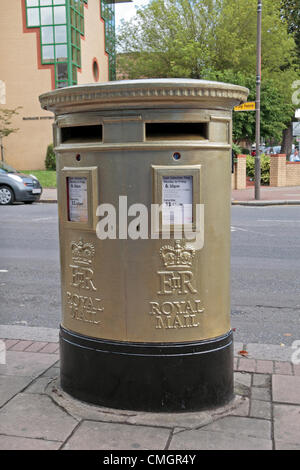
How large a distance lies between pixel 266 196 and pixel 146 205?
17334 mm

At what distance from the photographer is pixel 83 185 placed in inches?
119

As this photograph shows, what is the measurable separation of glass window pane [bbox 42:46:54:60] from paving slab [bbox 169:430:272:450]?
3011 centimetres

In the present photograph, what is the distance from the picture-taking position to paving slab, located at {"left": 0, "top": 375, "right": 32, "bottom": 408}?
3.26 metres

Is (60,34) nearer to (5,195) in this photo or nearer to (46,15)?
(46,15)

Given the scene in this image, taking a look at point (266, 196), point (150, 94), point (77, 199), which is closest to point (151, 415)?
point (77, 199)

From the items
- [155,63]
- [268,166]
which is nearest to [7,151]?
[155,63]

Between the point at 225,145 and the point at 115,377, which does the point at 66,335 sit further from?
the point at 225,145

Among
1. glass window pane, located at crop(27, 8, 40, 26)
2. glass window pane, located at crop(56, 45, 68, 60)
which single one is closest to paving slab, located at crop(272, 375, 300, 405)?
glass window pane, located at crop(56, 45, 68, 60)

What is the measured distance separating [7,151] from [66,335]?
97.4 feet

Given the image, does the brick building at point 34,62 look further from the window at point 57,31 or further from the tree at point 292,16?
the tree at point 292,16

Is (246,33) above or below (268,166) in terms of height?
above

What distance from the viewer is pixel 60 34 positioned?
29.7m

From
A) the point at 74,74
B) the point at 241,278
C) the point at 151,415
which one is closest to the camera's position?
the point at 151,415

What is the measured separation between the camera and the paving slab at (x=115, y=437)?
2.66 metres
